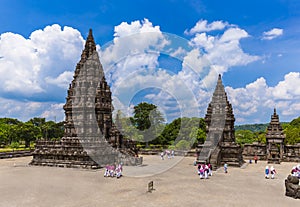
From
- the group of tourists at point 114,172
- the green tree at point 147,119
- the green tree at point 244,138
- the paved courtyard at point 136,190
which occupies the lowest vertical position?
the paved courtyard at point 136,190

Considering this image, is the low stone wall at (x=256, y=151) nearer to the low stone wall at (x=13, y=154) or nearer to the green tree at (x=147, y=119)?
the green tree at (x=147, y=119)

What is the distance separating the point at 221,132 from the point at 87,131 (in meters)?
17.5

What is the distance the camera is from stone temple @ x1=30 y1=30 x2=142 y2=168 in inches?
1200

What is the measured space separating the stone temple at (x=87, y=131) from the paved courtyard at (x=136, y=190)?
5129 mm

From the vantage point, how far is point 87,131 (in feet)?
106

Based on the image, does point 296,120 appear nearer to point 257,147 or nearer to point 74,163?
point 257,147

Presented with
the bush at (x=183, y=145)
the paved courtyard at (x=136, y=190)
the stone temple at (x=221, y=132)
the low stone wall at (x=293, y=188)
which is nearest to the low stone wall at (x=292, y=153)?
the stone temple at (x=221, y=132)

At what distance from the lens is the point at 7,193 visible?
1761cm

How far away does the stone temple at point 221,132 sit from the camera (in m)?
34.3

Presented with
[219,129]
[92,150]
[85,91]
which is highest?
[85,91]

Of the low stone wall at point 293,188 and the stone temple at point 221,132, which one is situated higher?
the stone temple at point 221,132

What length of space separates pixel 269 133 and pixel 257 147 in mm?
3463

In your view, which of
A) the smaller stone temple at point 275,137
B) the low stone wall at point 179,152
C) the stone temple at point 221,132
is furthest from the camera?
the low stone wall at point 179,152

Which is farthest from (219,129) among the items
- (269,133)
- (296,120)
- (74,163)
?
(296,120)
